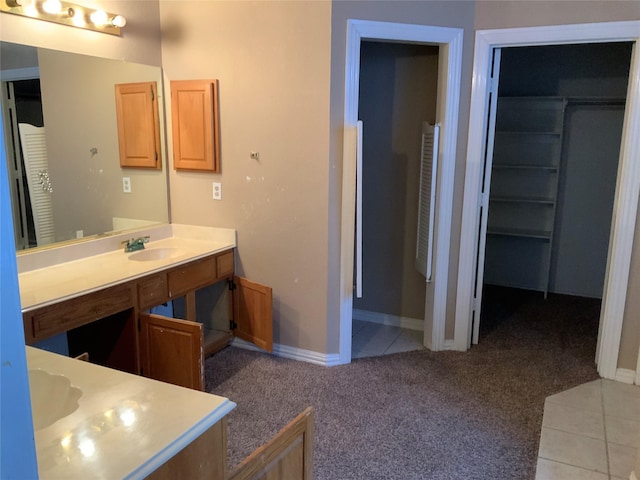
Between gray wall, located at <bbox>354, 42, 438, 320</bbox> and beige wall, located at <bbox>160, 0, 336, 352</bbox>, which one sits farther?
gray wall, located at <bbox>354, 42, 438, 320</bbox>

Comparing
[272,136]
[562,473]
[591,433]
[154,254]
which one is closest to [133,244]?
[154,254]

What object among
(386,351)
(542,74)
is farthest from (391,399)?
(542,74)

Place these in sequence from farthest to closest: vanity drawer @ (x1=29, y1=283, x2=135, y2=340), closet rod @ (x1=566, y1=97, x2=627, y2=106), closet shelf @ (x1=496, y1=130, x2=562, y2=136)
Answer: closet shelf @ (x1=496, y1=130, x2=562, y2=136) → closet rod @ (x1=566, y1=97, x2=627, y2=106) → vanity drawer @ (x1=29, y1=283, x2=135, y2=340)

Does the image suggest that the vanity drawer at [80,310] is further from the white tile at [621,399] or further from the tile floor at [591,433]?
the white tile at [621,399]

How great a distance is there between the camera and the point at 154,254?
125 inches

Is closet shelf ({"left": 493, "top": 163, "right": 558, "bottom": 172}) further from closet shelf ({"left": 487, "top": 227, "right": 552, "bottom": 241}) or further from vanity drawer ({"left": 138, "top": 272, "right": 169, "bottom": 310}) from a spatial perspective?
vanity drawer ({"left": 138, "top": 272, "right": 169, "bottom": 310})

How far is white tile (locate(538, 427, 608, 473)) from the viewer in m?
2.30

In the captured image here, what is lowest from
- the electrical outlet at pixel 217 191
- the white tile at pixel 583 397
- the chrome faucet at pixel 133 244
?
the white tile at pixel 583 397

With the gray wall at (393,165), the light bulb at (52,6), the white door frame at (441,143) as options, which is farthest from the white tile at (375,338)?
the light bulb at (52,6)

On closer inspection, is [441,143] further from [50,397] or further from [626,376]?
[50,397]

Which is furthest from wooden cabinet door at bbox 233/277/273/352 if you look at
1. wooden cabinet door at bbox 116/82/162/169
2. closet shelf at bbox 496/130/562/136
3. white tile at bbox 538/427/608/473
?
closet shelf at bbox 496/130/562/136

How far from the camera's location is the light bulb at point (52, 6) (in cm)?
256

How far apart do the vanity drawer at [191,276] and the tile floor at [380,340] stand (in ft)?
3.70

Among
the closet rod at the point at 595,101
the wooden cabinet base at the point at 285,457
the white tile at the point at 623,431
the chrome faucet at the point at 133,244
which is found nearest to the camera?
the wooden cabinet base at the point at 285,457
